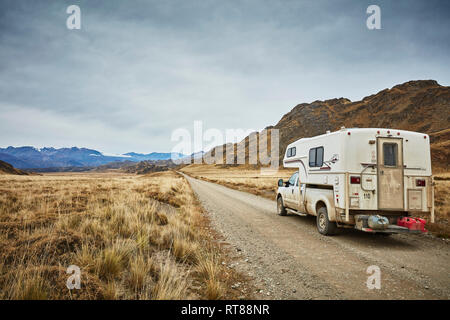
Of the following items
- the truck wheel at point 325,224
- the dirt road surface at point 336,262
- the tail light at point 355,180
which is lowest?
the dirt road surface at point 336,262

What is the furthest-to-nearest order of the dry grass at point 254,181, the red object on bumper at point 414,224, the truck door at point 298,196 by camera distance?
the dry grass at point 254,181
the truck door at point 298,196
the red object on bumper at point 414,224

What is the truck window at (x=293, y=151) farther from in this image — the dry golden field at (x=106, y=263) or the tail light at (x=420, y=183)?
the dry golden field at (x=106, y=263)

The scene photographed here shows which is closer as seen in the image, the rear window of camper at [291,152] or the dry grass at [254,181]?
the rear window of camper at [291,152]

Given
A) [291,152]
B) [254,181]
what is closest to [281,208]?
[291,152]

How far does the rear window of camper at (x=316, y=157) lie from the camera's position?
8.32m

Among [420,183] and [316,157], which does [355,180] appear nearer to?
[316,157]

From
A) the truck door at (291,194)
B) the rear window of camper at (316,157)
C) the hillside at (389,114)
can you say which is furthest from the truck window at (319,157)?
the hillside at (389,114)

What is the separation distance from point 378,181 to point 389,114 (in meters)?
127

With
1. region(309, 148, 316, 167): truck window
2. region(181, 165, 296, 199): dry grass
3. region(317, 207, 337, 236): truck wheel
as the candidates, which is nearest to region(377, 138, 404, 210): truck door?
region(317, 207, 337, 236): truck wheel

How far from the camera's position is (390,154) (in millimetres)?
7332

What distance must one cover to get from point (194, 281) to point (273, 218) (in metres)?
7.31

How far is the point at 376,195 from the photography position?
7105mm

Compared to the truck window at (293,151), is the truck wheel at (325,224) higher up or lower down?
lower down
